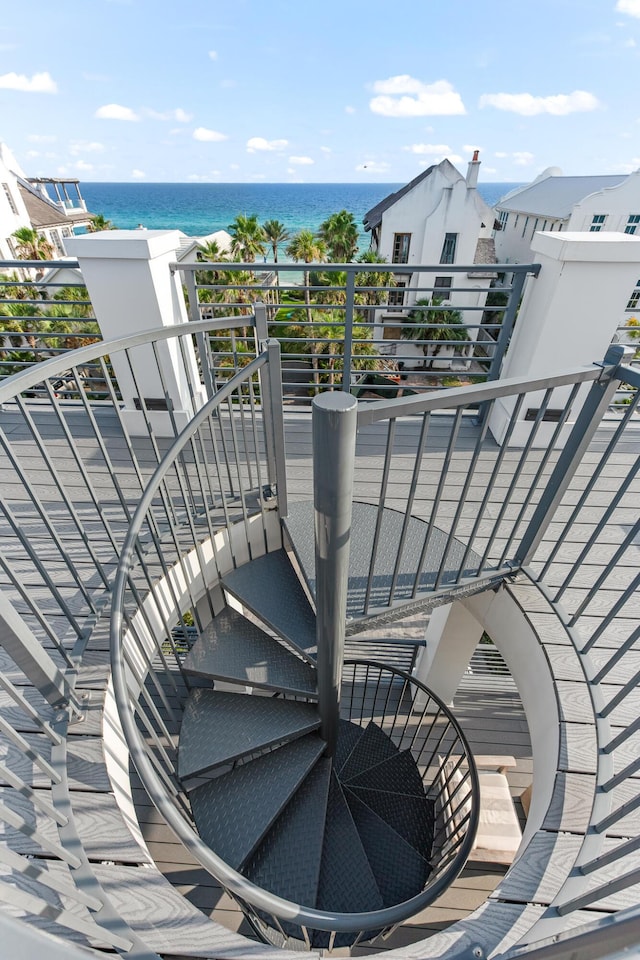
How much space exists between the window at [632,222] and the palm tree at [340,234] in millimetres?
10398

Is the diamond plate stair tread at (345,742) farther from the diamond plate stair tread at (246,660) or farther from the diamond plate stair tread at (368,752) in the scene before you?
the diamond plate stair tread at (246,660)

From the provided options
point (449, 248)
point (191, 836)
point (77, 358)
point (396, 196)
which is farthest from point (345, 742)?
point (396, 196)

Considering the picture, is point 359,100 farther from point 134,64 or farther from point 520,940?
point 520,940

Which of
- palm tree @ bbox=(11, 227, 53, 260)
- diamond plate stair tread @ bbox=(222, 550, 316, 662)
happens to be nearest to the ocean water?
palm tree @ bbox=(11, 227, 53, 260)

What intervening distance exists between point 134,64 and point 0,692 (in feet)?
107

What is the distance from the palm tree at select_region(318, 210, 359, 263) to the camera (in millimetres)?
15789

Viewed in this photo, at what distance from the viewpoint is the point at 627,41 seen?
23.2 ft

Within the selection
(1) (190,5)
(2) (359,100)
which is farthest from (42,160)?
(1) (190,5)

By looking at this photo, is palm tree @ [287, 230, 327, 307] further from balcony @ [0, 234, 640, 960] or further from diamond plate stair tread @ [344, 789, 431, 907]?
diamond plate stair tread @ [344, 789, 431, 907]

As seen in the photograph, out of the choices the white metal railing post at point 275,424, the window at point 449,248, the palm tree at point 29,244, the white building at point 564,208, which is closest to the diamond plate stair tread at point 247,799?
the white metal railing post at point 275,424

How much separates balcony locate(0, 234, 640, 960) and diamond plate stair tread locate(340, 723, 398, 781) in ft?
0.06

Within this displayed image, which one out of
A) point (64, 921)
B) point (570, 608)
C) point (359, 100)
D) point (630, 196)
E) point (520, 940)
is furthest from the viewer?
point (359, 100)

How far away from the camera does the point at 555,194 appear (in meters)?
20.0

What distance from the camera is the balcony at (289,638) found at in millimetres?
1197
